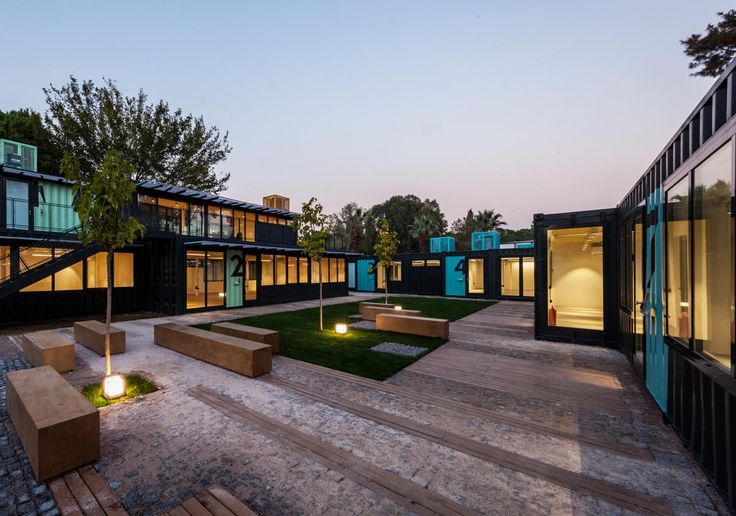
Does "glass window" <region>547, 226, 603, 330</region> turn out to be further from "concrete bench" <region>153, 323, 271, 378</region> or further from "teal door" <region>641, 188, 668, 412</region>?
"concrete bench" <region>153, 323, 271, 378</region>

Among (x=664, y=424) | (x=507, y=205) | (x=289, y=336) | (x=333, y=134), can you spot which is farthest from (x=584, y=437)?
(x=507, y=205)

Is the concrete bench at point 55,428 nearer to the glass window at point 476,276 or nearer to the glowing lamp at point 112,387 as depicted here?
the glowing lamp at point 112,387

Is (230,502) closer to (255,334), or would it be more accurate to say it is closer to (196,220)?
(255,334)

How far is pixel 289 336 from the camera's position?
9430 millimetres

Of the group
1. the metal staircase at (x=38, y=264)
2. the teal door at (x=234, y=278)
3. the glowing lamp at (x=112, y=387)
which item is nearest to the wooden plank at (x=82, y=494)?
the glowing lamp at (x=112, y=387)

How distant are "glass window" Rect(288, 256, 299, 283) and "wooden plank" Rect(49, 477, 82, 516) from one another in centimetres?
1650

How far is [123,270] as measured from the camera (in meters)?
15.0

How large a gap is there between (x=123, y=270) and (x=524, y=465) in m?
18.5

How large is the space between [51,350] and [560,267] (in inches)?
631

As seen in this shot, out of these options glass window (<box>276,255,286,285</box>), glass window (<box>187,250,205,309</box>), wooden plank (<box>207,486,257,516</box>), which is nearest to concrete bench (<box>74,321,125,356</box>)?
glass window (<box>187,250,205,309</box>)

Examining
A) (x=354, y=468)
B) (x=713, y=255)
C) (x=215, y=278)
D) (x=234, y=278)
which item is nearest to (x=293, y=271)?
(x=234, y=278)

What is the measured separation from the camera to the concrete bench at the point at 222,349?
19.6 feet

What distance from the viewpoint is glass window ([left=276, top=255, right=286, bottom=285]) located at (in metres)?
18.5

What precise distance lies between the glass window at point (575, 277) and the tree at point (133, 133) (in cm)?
2430
